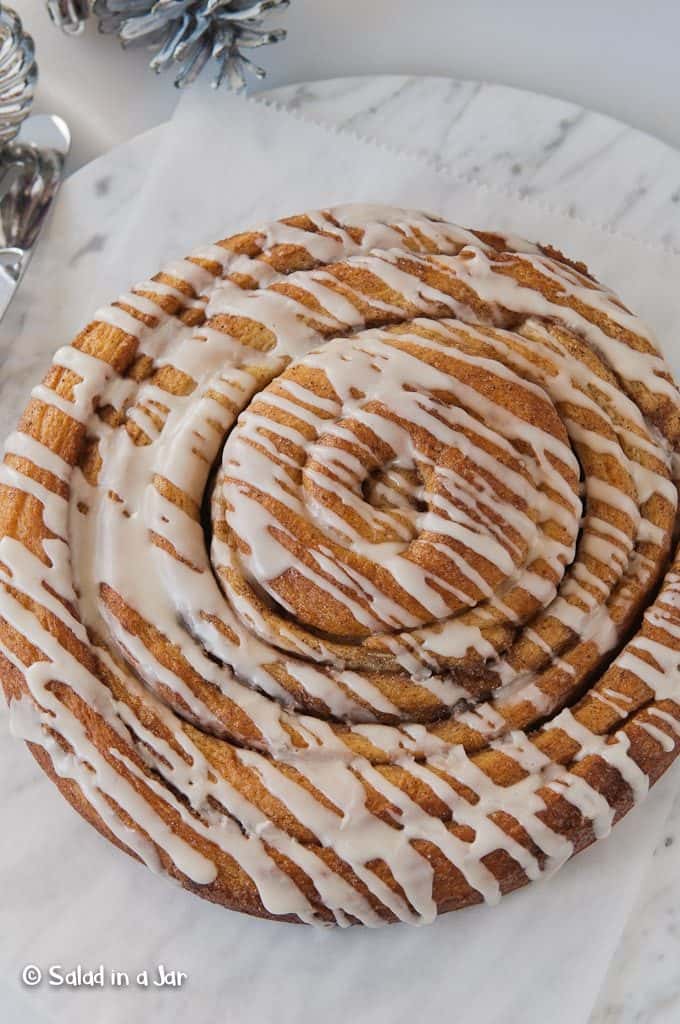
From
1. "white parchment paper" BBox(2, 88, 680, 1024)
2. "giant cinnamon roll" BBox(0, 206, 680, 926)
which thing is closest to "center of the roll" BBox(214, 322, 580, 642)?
"giant cinnamon roll" BBox(0, 206, 680, 926)

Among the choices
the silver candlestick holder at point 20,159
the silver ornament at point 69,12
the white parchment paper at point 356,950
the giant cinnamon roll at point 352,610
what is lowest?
the white parchment paper at point 356,950

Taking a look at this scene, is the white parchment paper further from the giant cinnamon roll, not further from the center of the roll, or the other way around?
the center of the roll

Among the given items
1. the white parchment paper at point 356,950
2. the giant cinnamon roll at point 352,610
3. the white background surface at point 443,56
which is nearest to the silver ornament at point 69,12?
the white background surface at point 443,56

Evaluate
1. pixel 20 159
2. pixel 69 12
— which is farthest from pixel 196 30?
pixel 20 159

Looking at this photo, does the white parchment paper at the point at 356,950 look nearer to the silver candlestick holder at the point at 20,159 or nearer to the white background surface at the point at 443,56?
the silver candlestick holder at the point at 20,159

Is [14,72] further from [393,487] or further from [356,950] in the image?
[356,950]

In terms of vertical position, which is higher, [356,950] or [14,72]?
[14,72]
